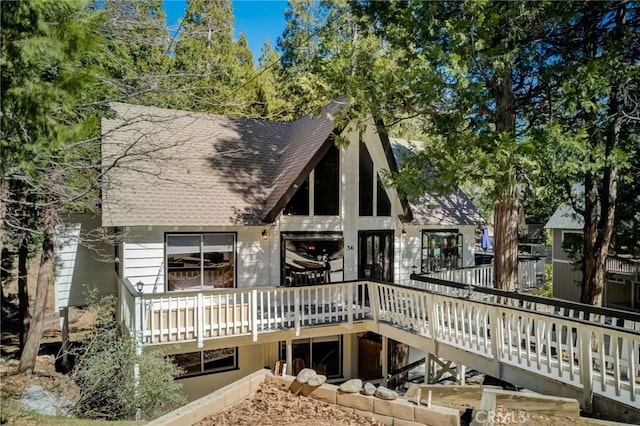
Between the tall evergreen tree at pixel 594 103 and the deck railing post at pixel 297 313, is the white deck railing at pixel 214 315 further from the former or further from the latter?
the tall evergreen tree at pixel 594 103

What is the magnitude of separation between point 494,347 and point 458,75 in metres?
4.87

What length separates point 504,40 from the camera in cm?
790

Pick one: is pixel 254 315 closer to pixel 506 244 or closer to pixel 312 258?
pixel 312 258

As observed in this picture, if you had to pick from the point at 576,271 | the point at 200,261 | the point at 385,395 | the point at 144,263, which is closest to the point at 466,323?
the point at 385,395

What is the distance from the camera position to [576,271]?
60.6 ft

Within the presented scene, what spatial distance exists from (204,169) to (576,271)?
17429 millimetres

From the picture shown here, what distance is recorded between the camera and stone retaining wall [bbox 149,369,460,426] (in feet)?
13.8

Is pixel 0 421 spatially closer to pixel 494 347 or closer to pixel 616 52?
pixel 494 347

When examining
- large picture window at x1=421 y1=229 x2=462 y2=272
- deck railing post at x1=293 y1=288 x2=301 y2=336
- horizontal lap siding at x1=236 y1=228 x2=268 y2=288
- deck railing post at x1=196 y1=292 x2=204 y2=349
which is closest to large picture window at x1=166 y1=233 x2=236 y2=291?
horizontal lap siding at x1=236 y1=228 x2=268 y2=288

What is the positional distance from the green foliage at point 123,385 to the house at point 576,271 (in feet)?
46.7

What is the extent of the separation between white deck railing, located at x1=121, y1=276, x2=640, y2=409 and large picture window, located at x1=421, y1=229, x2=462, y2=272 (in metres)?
2.48

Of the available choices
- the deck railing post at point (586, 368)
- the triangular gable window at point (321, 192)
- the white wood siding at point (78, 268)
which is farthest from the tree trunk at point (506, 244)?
the white wood siding at point (78, 268)

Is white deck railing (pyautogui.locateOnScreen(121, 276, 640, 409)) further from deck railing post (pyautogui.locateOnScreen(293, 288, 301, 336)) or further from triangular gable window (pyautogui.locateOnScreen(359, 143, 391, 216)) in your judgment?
triangular gable window (pyautogui.locateOnScreen(359, 143, 391, 216))

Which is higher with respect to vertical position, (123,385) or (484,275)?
(484,275)
